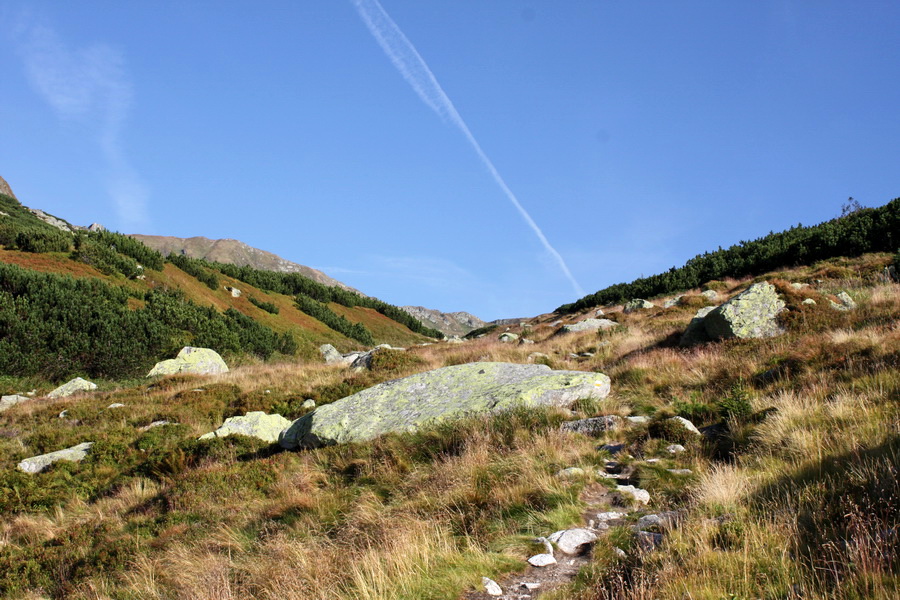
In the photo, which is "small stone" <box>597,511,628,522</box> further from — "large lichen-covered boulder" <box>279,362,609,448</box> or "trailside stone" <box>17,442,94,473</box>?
"trailside stone" <box>17,442,94,473</box>

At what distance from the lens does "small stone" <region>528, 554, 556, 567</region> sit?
401cm

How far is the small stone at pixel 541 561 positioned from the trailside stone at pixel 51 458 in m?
10.9

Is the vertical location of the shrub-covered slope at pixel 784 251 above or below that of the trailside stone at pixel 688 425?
above

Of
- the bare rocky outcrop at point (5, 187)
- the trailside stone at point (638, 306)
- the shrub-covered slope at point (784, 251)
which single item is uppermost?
the bare rocky outcrop at point (5, 187)

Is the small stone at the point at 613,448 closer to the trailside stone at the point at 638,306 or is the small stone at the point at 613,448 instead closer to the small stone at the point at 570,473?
the small stone at the point at 570,473

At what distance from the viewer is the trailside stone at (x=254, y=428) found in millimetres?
11086

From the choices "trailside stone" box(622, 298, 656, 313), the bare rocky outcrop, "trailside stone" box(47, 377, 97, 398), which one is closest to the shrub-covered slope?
"trailside stone" box(622, 298, 656, 313)

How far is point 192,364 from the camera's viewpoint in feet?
74.0

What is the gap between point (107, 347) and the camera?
69.4 ft

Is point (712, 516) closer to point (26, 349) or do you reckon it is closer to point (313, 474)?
point (313, 474)

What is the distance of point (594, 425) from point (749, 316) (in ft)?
26.6

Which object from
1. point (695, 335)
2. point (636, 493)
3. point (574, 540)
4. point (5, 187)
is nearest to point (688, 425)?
point (636, 493)

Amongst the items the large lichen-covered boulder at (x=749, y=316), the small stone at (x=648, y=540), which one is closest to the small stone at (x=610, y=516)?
the small stone at (x=648, y=540)

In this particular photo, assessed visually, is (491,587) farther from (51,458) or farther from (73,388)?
(73,388)
